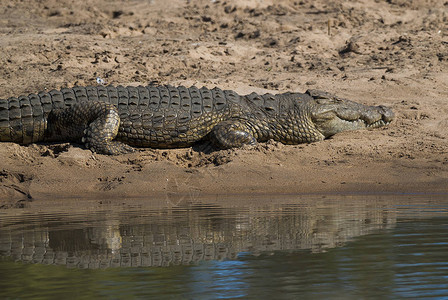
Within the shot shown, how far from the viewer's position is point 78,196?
24.5ft

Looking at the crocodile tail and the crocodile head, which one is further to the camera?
A: the crocodile head

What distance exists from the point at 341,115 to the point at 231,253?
570 cm

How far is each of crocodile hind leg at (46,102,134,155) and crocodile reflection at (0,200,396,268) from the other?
2681 mm

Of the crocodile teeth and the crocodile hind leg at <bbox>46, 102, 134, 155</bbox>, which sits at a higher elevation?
the crocodile hind leg at <bbox>46, 102, 134, 155</bbox>

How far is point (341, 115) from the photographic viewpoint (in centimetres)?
934

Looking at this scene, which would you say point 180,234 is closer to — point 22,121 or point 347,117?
point 22,121

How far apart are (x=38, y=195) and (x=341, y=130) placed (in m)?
4.17

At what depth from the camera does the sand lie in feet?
25.0

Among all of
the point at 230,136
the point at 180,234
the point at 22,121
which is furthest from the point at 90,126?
the point at 180,234

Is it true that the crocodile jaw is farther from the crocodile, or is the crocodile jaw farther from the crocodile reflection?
the crocodile reflection

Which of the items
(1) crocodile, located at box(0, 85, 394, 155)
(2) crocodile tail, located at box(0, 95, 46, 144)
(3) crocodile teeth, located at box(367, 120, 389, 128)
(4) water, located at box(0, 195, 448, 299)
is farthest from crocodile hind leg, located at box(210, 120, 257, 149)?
(4) water, located at box(0, 195, 448, 299)

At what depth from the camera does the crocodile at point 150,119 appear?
342 inches

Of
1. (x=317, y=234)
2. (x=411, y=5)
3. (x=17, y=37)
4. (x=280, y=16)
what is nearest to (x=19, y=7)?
(x=17, y=37)

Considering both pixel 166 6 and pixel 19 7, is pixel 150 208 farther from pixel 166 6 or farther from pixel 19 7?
pixel 19 7
